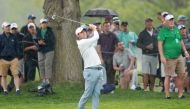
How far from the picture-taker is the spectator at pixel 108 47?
22016 mm

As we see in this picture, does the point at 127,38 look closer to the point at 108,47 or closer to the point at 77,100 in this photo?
the point at 108,47

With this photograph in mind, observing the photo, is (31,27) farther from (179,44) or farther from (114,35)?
(179,44)

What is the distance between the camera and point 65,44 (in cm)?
2214

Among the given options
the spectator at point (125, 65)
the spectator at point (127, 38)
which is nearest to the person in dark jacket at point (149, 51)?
the spectator at point (125, 65)

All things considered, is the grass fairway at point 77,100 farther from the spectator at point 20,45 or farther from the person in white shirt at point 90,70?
the person in white shirt at point 90,70

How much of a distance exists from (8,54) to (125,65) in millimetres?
3702

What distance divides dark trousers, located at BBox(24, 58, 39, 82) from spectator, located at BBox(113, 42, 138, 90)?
93.1 inches

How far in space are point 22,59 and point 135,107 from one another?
5609 mm

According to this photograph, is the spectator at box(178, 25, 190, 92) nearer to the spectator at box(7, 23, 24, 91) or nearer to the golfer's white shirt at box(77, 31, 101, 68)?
the spectator at box(7, 23, 24, 91)

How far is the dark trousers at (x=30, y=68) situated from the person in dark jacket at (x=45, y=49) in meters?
1.17

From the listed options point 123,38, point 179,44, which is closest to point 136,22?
point 123,38

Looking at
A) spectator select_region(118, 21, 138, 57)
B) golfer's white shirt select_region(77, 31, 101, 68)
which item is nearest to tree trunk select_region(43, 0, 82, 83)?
spectator select_region(118, 21, 138, 57)

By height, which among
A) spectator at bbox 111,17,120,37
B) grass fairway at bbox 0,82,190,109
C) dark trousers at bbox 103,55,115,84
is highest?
spectator at bbox 111,17,120,37

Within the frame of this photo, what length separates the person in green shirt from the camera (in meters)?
18.7
